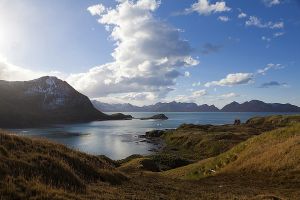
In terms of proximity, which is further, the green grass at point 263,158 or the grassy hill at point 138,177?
the green grass at point 263,158

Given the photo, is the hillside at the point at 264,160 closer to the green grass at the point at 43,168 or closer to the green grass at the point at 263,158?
the green grass at the point at 263,158

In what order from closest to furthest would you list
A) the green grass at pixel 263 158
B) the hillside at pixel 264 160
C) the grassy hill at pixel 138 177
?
1. the grassy hill at pixel 138 177
2. the hillside at pixel 264 160
3. the green grass at pixel 263 158

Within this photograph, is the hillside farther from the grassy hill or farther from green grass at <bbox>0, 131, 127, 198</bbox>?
green grass at <bbox>0, 131, 127, 198</bbox>

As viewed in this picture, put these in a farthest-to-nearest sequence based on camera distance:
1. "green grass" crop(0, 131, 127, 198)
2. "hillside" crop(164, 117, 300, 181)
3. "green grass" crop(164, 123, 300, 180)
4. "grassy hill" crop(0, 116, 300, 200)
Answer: "green grass" crop(164, 123, 300, 180)
"hillside" crop(164, 117, 300, 181)
"green grass" crop(0, 131, 127, 198)
"grassy hill" crop(0, 116, 300, 200)

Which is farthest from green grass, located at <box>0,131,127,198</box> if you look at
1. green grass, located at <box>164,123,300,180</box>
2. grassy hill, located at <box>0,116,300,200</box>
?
green grass, located at <box>164,123,300,180</box>

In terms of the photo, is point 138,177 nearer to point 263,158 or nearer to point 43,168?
point 263,158

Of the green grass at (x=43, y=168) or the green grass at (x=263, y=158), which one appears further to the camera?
the green grass at (x=263, y=158)

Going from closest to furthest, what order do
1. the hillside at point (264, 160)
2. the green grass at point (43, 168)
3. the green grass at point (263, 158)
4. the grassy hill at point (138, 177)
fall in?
the grassy hill at point (138, 177), the green grass at point (43, 168), the hillside at point (264, 160), the green grass at point (263, 158)

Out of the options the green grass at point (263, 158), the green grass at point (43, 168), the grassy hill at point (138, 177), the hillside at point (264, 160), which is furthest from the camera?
the green grass at point (263, 158)

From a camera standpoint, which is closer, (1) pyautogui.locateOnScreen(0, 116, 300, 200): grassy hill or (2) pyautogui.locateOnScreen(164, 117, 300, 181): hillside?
(1) pyautogui.locateOnScreen(0, 116, 300, 200): grassy hill

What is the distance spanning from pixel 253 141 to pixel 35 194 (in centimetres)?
3568

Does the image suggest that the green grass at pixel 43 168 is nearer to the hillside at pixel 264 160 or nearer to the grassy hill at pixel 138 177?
the grassy hill at pixel 138 177

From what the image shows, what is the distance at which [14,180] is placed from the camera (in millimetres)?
17547

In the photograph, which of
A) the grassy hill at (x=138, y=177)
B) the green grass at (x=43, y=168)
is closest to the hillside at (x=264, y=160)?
the grassy hill at (x=138, y=177)
